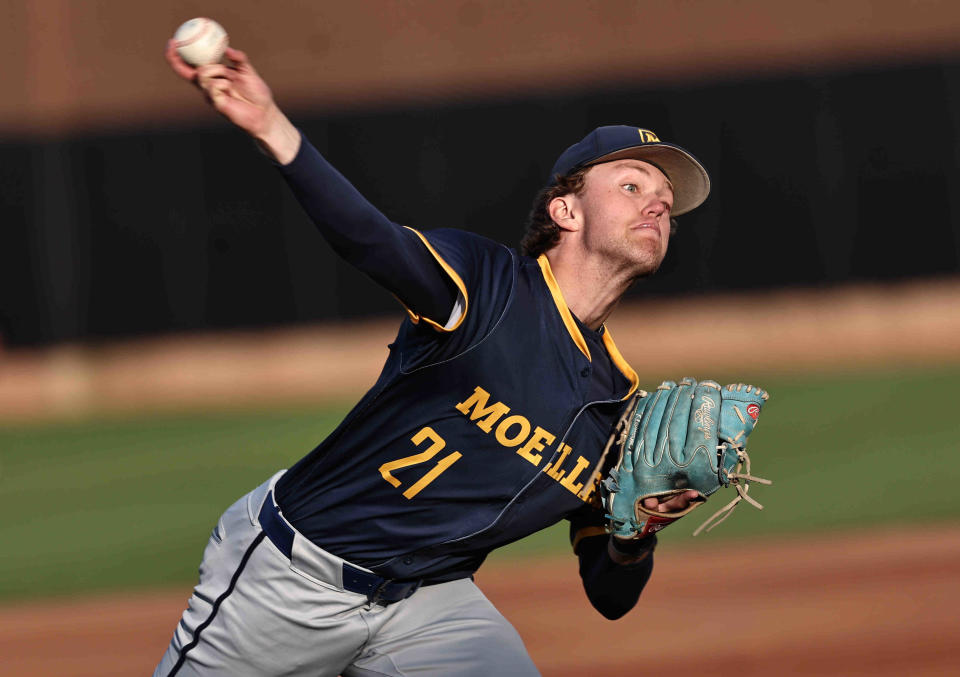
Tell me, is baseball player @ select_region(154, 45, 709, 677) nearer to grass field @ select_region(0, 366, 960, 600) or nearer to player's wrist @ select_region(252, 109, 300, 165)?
player's wrist @ select_region(252, 109, 300, 165)

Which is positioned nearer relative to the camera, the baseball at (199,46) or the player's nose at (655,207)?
the baseball at (199,46)

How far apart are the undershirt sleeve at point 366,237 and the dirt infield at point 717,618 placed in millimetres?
3157

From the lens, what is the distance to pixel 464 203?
41.1ft

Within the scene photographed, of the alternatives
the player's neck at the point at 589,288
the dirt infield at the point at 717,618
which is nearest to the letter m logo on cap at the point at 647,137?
the player's neck at the point at 589,288

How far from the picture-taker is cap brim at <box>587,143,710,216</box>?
125 inches

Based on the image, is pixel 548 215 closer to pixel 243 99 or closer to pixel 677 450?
pixel 677 450

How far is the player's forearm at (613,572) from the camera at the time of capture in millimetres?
3309

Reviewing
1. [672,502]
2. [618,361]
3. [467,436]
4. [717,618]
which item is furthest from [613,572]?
[717,618]

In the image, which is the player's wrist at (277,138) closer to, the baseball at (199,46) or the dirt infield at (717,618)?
the baseball at (199,46)

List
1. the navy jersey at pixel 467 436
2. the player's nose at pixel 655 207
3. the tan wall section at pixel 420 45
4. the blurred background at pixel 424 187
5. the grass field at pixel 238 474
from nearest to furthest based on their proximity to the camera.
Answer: the navy jersey at pixel 467 436
the player's nose at pixel 655 207
the grass field at pixel 238 474
the blurred background at pixel 424 187
the tan wall section at pixel 420 45

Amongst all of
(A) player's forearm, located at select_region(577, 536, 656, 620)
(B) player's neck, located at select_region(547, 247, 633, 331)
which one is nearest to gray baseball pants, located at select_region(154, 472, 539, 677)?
(A) player's forearm, located at select_region(577, 536, 656, 620)

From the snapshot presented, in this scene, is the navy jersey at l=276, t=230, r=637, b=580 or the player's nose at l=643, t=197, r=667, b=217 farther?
the player's nose at l=643, t=197, r=667, b=217

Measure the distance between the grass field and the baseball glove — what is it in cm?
418

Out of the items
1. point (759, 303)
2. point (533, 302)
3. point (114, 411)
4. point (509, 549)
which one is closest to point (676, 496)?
point (533, 302)
